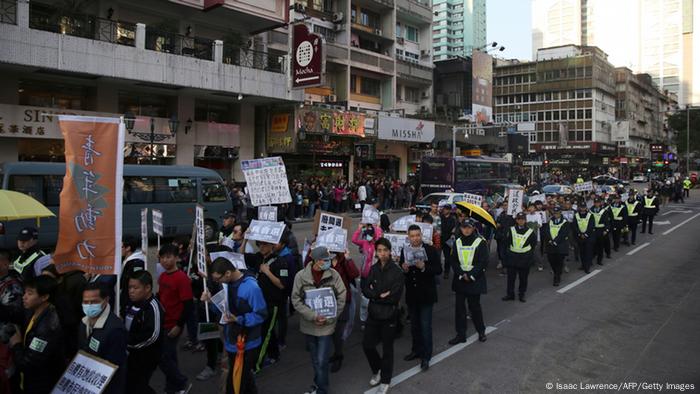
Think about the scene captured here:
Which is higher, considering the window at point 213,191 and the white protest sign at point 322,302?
the window at point 213,191

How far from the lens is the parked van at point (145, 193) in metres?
A: 13.0

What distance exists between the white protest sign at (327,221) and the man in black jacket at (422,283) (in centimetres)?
159

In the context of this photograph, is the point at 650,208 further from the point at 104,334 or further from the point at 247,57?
the point at 104,334

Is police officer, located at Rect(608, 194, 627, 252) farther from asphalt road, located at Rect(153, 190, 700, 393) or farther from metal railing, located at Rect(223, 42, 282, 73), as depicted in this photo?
metal railing, located at Rect(223, 42, 282, 73)

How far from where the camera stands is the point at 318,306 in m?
5.22

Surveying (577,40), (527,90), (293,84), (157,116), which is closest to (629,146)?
(527,90)

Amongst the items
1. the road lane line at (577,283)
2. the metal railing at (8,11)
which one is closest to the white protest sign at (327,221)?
the road lane line at (577,283)

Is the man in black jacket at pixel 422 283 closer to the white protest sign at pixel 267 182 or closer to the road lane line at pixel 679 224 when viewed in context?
the white protest sign at pixel 267 182

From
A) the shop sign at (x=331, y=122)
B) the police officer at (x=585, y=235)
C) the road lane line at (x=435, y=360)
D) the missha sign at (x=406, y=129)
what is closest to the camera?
the road lane line at (x=435, y=360)

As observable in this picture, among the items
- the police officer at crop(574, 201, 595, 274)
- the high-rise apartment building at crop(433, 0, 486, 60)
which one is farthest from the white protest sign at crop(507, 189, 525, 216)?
the high-rise apartment building at crop(433, 0, 486, 60)

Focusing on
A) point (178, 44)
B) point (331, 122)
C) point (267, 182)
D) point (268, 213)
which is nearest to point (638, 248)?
point (267, 182)

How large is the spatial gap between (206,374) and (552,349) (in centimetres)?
459

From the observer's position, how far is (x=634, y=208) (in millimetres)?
17219

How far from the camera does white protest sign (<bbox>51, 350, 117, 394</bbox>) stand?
150 inches
